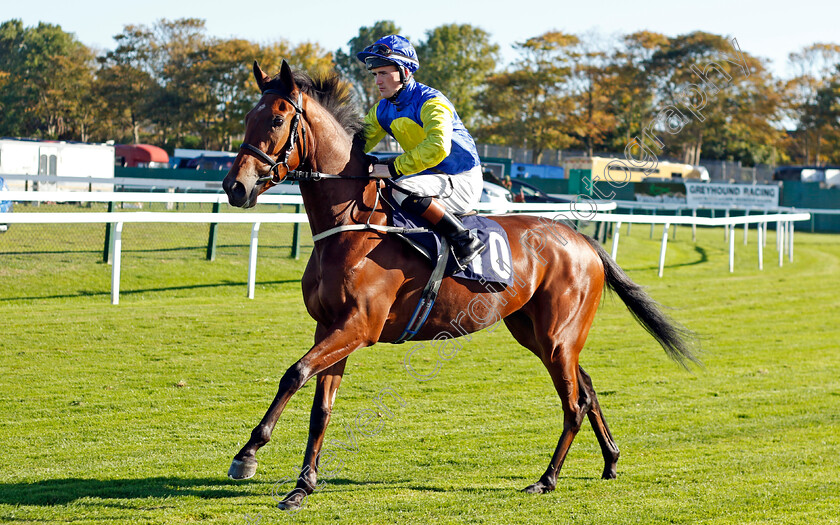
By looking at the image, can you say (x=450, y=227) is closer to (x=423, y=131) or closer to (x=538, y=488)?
(x=423, y=131)

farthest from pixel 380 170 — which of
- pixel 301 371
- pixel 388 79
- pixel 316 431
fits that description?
pixel 316 431

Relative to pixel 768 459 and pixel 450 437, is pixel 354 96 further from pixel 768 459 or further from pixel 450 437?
pixel 768 459

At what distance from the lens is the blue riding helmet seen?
396 centimetres

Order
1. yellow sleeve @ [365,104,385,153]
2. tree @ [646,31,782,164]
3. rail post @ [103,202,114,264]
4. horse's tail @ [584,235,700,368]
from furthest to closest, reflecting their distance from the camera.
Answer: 1. tree @ [646,31,782,164]
2. rail post @ [103,202,114,264]
3. horse's tail @ [584,235,700,368]
4. yellow sleeve @ [365,104,385,153]

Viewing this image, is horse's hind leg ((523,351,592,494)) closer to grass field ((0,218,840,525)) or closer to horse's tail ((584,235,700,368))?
grass field ((0,218,840,525))

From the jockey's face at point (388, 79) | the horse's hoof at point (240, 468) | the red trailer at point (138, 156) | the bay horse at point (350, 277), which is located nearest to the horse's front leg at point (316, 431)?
the bay horse at point (350, 277)

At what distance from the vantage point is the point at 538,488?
408 cm

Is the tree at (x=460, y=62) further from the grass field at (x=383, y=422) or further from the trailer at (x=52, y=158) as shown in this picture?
the grass field at (x=383, y=422)

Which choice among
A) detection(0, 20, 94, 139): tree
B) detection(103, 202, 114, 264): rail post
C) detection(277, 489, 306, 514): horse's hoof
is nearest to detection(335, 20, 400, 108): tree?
detection(0, 20, 94, 139): tree

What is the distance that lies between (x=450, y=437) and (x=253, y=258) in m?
5.32

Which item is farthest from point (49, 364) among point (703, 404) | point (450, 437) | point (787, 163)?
point (787, 163)

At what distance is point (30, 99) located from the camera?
45156mm

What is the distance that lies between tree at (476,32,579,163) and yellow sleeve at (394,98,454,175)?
40976 mm

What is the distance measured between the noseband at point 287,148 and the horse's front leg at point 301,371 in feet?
2.41
